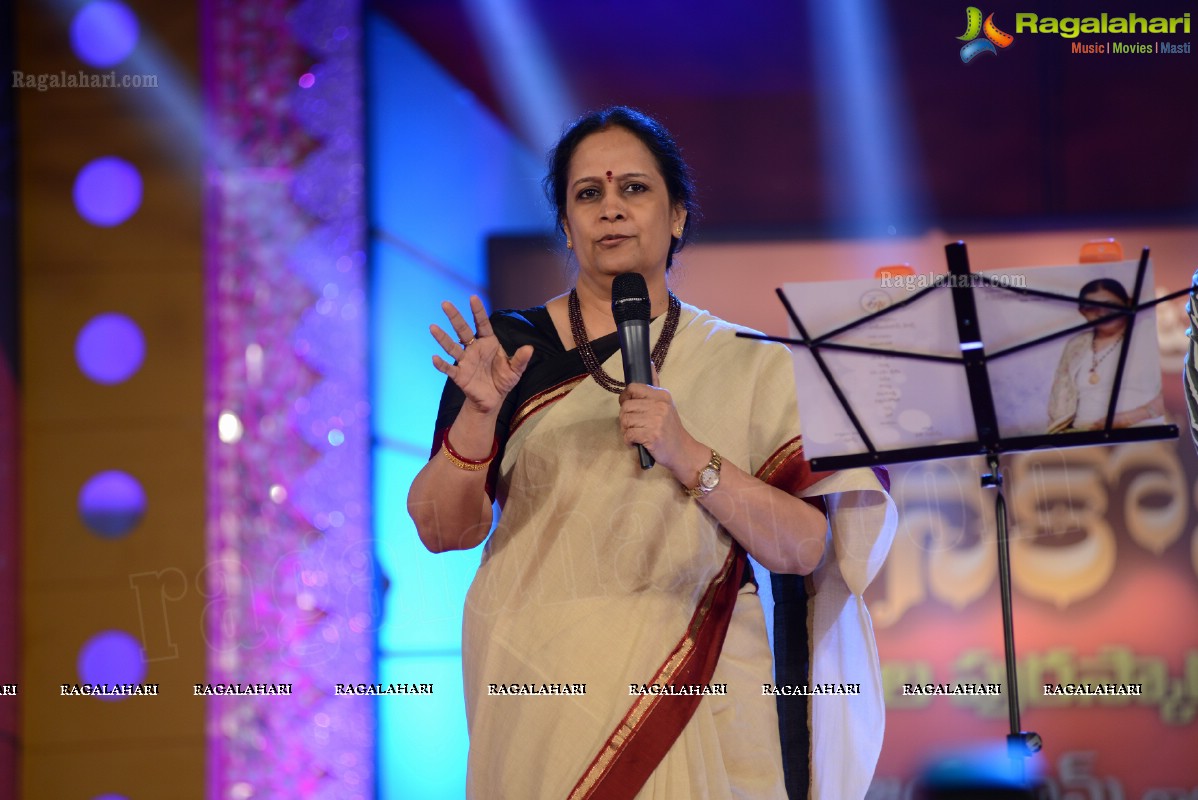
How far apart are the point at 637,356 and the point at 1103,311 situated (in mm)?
676

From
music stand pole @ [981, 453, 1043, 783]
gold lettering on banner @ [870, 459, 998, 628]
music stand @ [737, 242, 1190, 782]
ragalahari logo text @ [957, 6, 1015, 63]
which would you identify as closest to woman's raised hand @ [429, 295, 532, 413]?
music stand @ [737, 242, 1190, 782]

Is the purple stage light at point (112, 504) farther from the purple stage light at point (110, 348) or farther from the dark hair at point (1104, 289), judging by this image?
the dark hair at point (1104, 289)

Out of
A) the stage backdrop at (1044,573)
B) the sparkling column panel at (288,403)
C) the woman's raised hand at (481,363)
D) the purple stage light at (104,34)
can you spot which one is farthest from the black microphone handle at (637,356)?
the purple stage light at (104,34)

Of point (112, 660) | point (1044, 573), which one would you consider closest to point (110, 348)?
point (112, 660)

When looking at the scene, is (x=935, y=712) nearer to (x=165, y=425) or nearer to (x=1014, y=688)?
(x=1014, y=688)

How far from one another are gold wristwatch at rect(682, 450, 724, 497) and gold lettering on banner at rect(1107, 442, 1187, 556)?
239 cm

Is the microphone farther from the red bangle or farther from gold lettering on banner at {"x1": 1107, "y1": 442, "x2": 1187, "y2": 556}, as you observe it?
gold lettering on banner at {"x1": 1107, "y1": 442, "x2": 1187, "y2": 556}

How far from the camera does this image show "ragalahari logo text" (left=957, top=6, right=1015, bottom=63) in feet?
12.9

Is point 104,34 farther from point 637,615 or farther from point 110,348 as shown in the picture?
point 637,615

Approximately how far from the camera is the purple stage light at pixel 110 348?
3.62 m

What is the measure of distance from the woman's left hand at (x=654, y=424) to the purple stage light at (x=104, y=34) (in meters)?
2.53

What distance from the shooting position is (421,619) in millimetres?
3703

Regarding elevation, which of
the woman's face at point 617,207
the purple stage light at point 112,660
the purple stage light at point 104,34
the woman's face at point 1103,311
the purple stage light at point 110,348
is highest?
the purple stage light at point 104,34

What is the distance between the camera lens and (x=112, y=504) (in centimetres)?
359
